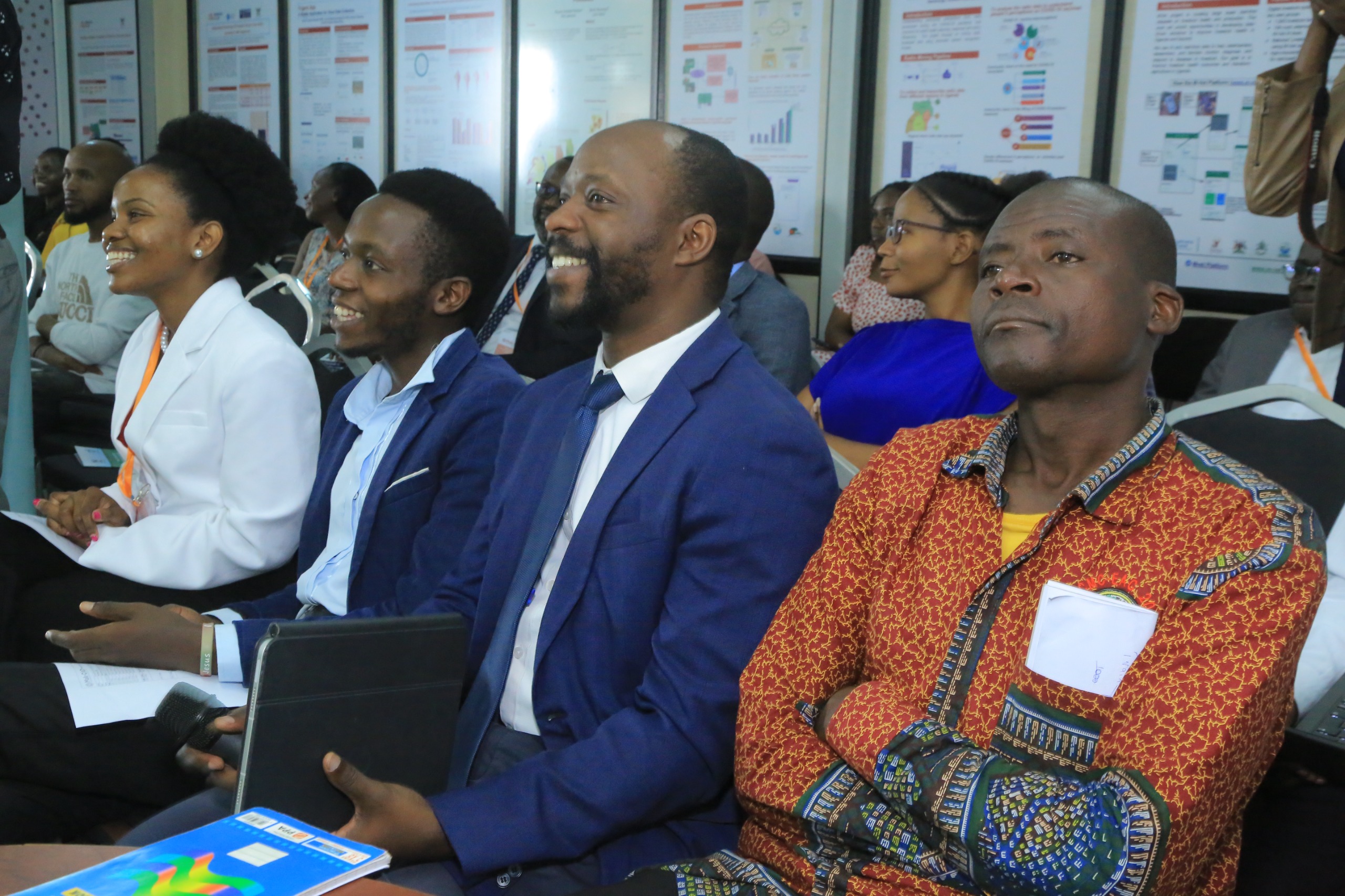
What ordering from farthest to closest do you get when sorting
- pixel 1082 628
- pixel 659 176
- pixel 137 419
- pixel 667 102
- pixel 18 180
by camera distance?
pixel 667 102
pixel 18 180
pixel 137 419
pixel 659 176
pixel 1082 628

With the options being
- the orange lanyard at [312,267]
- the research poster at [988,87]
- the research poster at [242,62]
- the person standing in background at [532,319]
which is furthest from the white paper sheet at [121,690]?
the research poster at [242,62]

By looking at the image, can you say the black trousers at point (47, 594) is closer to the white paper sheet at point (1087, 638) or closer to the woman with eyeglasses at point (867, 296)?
the white paper sheet at point (1087, 638)

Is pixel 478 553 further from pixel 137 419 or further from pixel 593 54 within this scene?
pixel 593 54


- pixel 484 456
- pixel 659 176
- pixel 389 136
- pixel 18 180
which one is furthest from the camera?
pixel 389 136

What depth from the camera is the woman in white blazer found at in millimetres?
2092

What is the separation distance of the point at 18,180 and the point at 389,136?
168 inches

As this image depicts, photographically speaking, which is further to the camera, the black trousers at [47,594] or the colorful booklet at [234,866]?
the black trousers at [47,594]

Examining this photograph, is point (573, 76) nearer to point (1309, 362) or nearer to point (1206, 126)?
point (1206, 126)

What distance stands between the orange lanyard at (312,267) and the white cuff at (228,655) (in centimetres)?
428

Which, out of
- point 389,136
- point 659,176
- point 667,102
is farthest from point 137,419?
point 389,136

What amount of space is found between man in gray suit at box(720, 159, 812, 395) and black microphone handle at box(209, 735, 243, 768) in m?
2.12

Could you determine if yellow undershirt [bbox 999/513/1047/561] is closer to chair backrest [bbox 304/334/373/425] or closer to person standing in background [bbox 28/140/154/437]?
chair backrest [bbox 304/334/373/425]

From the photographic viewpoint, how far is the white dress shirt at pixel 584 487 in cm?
155

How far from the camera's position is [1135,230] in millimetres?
1339
